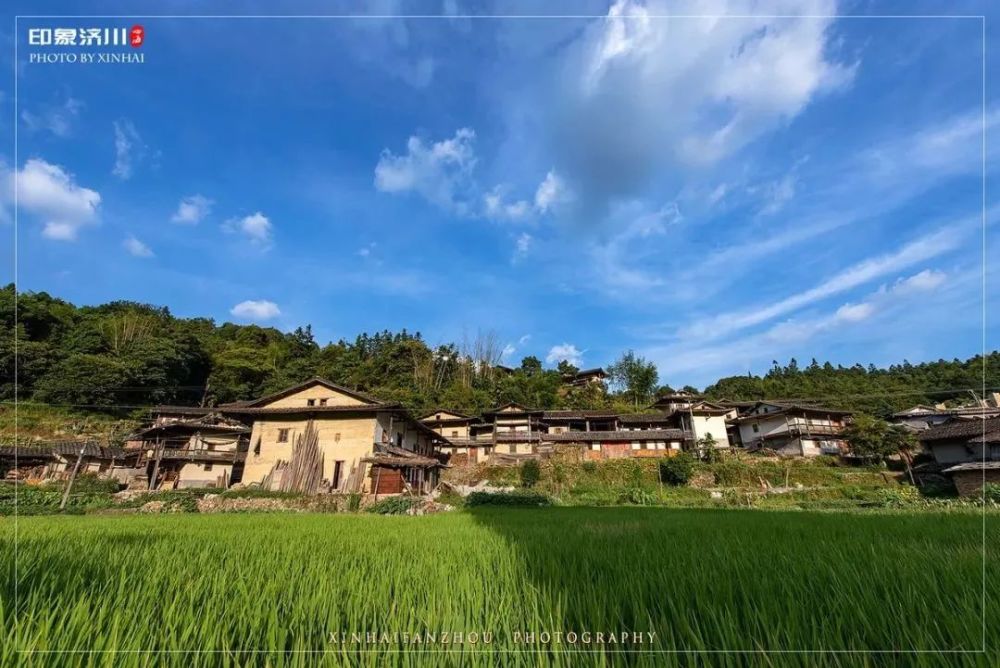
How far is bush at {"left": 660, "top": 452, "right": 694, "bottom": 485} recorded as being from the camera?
29922mm

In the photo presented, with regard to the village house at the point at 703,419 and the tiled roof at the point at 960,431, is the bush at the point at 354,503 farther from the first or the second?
the tiled roof at the point at 960,431

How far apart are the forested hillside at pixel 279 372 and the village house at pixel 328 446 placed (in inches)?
823

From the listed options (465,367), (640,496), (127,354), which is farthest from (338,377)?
(640,496)

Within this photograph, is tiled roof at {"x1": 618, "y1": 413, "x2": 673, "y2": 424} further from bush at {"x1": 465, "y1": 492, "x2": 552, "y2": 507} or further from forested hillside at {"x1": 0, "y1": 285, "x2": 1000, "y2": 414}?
bush at {"x1": 465, "y1": 492, "x2": 552, "y2": 507}

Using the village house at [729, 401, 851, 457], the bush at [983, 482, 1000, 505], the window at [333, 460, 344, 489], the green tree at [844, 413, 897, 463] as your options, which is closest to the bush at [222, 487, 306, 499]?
the window at [333, 460, 344, 489]

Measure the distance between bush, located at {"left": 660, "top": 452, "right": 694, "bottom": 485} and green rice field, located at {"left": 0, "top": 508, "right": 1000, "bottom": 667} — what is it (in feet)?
96.8

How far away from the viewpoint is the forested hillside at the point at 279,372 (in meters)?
41.0

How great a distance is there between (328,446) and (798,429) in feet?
130

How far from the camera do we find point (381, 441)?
26453mm

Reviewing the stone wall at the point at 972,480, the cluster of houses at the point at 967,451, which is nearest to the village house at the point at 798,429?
the cluster of houses at the point at 967,451

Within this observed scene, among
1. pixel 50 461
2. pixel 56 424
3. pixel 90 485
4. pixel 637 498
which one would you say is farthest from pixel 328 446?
pixel 56 424

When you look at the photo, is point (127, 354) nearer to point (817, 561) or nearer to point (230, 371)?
point (230, 371)

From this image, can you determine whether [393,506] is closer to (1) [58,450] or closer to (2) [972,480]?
(1) [58,450]

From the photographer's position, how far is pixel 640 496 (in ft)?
73.0
